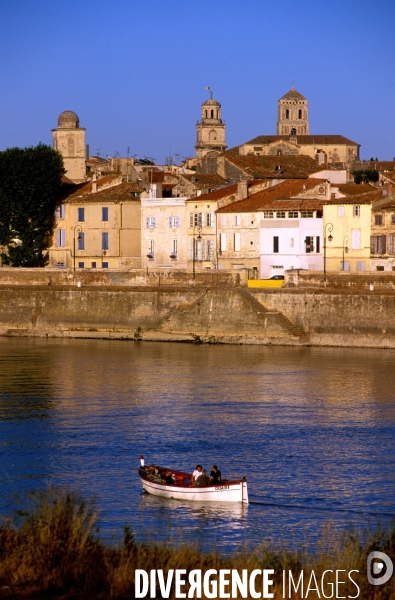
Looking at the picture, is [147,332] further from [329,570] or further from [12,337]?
[329,570]

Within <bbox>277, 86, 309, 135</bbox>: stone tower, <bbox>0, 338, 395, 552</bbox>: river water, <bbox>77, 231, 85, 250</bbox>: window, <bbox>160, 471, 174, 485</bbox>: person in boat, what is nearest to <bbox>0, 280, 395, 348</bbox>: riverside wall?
<bbox>0, 338, 395, 552</bbox>: river water

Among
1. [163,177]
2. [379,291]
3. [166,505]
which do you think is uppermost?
[163,177]

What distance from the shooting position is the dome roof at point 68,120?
8469 cm

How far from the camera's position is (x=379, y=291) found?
52.9m

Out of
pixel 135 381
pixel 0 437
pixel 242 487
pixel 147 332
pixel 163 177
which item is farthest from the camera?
pixel 163 177

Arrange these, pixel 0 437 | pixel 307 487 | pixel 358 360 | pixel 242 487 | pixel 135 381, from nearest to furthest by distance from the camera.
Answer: pixel 242 487 → pixel 307 487 → pixel 0 437 → pixel 135 381 → pixel 358 360

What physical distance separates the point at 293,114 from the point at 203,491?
135108mm

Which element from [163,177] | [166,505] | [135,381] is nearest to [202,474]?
[166,505]

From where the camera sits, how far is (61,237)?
70.2 m

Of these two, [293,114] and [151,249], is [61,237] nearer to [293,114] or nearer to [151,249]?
[151,249]

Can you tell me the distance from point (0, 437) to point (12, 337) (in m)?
27.4

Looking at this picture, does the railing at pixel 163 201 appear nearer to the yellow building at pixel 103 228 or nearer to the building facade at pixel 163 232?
the building facade at pixel 163 232

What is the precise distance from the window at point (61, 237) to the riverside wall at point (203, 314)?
9795mm

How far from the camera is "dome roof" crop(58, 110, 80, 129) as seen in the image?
8469 cm
